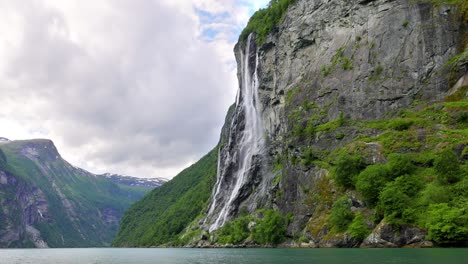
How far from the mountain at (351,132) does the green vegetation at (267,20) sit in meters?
0.45

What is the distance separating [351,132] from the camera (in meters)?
67.6

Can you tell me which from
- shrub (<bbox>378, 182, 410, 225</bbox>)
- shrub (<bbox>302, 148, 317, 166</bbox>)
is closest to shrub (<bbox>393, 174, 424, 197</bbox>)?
shrub (<bbox>378, 182, 410, 225</bbox>)

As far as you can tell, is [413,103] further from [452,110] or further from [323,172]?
[323,172]

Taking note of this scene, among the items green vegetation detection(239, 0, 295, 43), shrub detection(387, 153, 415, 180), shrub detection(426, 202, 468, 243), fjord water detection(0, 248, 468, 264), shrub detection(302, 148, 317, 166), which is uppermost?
green vegetation detection(239, 0, 295, 43)

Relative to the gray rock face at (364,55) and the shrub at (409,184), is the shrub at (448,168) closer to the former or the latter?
the shrub at (409,184)

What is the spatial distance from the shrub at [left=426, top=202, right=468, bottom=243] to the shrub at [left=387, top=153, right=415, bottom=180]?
10261mm

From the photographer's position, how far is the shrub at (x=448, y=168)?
47344 millimetres

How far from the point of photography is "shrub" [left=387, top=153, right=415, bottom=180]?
52.7 metres

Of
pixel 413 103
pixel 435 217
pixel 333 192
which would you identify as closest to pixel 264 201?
pixel 333 192

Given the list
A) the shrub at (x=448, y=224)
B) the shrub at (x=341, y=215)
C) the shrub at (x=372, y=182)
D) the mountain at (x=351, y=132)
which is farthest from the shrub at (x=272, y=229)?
the shrub at (x=448, y=224)

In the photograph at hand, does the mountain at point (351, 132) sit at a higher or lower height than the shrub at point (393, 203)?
higher

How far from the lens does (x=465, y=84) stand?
6259 cm

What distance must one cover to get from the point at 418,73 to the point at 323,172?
890 inches

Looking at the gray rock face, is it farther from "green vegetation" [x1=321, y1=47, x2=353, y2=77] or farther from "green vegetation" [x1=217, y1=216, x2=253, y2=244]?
"green vegetation" [x1=217, y1=216, x2=253, y2=244]
